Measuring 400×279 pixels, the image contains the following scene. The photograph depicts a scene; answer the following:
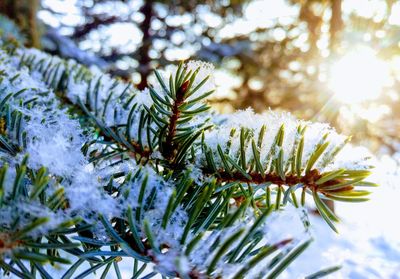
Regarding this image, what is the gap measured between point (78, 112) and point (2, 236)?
16.9 inches

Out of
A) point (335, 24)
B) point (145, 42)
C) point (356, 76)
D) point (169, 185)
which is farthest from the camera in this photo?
point (145, 42)

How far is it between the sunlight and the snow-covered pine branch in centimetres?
266

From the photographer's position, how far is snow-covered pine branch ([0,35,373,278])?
330mm

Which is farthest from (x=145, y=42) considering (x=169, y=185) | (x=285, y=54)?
(x=169, y=185)

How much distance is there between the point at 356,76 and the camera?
2893mm

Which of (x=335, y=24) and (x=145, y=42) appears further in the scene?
(x=145, y=42)

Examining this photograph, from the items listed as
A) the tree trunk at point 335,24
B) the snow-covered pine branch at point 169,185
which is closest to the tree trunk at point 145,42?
the tree trunk at point 335,24

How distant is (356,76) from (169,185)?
2801 millimetres

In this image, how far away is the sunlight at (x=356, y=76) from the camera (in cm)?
290

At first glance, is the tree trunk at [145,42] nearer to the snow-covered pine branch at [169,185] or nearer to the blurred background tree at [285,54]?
the blurred background tree at [285,54]

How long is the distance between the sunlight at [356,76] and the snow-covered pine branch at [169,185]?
2662mm

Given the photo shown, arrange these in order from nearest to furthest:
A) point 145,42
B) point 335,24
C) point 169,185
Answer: point 169,185 < point 335,24 < point 145,42

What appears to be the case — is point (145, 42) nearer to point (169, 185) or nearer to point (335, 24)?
point (335, 24)

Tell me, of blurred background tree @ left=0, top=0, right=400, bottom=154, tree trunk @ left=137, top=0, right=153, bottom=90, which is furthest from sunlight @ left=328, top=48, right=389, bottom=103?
tree trunk @ left=137, top=0, right=153, bottom=90
